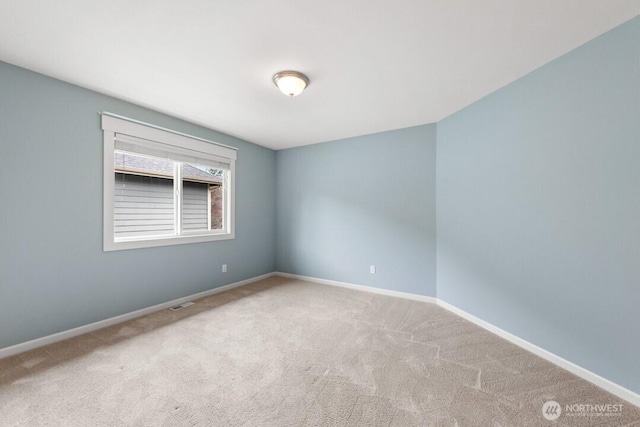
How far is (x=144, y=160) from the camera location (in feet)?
10.3

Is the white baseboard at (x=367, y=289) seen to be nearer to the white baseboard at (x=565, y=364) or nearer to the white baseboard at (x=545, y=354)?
the white baseboard at (x=545, y=354)

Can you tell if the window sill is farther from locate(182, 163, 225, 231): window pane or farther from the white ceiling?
the white ceiling

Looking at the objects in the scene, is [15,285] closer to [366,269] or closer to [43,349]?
[43,349]

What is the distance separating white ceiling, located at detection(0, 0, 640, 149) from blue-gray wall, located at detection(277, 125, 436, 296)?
1.04 meters

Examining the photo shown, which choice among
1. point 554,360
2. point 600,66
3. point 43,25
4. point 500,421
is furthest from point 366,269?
point 43,25

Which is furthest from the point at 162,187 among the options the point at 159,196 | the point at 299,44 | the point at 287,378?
the point at 287,378

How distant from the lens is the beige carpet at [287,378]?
1521 millimetres

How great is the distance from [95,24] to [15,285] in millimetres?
2278

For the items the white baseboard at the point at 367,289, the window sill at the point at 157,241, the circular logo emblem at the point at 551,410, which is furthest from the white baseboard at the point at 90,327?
the circular logo emblem at the point at 551,410

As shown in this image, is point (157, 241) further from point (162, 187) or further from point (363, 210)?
point (363, 210)

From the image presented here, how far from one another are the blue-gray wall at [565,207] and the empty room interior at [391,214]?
0.01 m

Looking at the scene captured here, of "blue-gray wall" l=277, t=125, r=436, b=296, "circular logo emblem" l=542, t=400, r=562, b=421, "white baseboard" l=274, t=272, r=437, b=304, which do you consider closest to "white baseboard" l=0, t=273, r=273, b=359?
"white baseboard" l=274, t=272, r=437, b=304

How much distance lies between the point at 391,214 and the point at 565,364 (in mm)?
2349

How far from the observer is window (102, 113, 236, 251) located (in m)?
2.80
